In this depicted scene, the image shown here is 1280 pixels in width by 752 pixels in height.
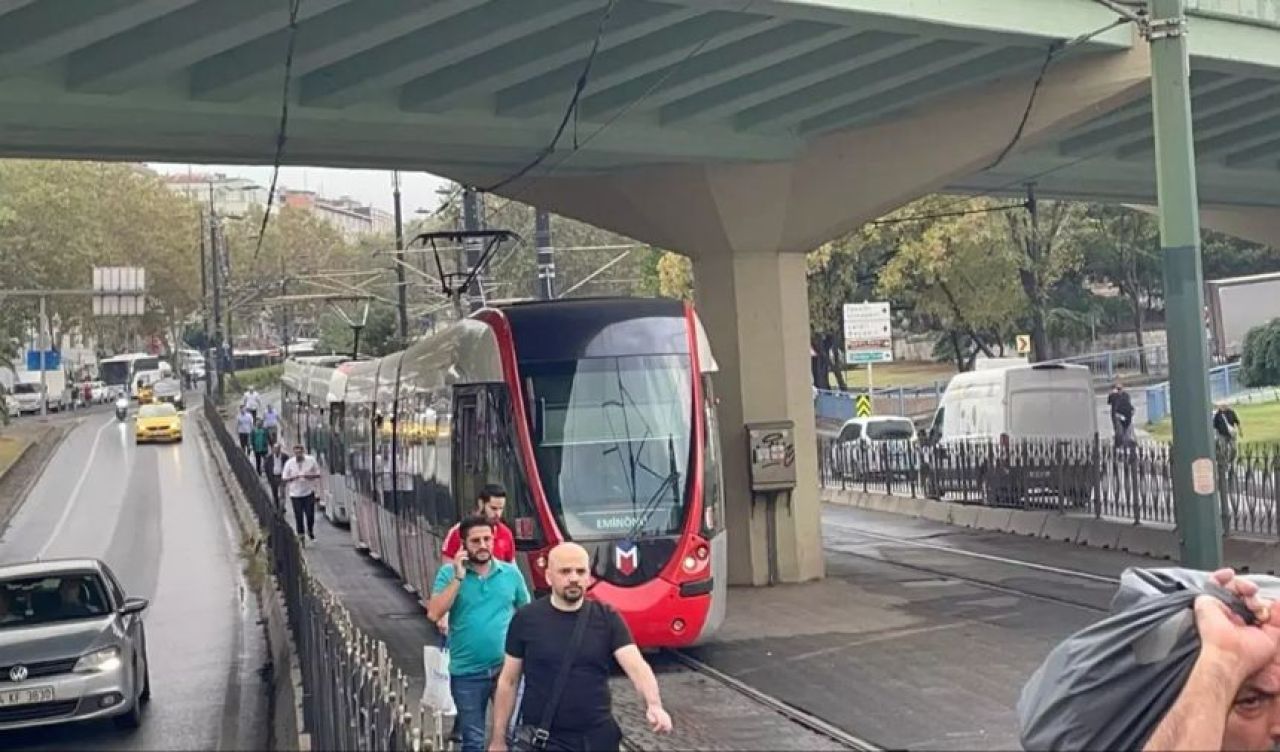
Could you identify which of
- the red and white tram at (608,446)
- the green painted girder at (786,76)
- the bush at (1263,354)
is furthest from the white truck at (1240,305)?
the red and white tram at (608,446)

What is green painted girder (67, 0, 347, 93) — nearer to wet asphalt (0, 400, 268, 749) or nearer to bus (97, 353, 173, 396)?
wet asphalt (0, 400, 268, 749)

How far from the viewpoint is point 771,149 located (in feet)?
65.9

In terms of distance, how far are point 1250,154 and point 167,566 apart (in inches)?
746

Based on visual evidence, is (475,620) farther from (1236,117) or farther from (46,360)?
(46,360)

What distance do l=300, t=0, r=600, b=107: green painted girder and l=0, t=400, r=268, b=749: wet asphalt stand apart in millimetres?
5788

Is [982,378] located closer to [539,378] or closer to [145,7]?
[539,378]

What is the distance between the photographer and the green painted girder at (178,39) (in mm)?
13211

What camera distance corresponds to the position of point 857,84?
58.6 ft

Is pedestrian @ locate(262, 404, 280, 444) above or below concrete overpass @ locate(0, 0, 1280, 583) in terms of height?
below

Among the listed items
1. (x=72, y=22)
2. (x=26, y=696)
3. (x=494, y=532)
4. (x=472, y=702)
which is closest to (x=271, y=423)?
(x=26, y=696)

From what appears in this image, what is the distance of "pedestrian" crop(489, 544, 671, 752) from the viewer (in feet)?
21.8

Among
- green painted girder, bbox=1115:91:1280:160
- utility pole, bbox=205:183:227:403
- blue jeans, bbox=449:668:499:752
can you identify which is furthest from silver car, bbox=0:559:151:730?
utility pole, bbox=205:183:227:403

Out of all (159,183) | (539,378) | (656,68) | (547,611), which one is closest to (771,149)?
(656,68)

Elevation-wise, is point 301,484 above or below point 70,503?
above
